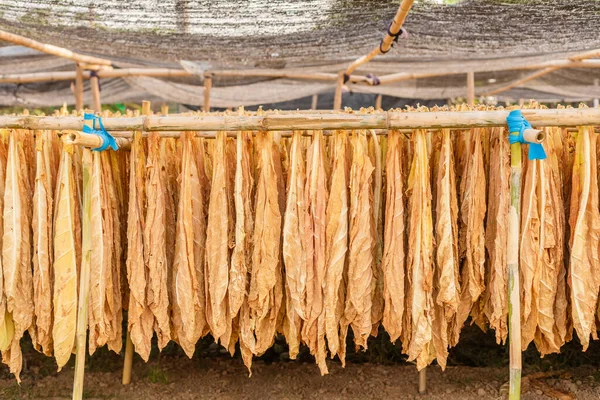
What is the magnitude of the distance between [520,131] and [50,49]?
459 cm

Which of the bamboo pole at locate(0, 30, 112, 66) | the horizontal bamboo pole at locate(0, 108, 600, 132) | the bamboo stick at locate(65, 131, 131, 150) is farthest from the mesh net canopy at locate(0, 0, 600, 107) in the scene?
the bamboo stick at locate(65, 131, 131, 150)

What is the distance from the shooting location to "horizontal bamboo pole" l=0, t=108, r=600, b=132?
2.51 m

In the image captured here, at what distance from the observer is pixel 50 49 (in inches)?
211

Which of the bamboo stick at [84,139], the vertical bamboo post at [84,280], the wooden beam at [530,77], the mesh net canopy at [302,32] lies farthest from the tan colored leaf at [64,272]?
the wooden beam at [530,77]

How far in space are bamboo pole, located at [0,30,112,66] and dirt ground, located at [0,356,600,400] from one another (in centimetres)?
272

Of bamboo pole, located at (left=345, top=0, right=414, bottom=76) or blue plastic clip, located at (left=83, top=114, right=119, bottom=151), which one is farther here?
bamboo pole, located at (left=345, top=0, right=414, bottom=76)

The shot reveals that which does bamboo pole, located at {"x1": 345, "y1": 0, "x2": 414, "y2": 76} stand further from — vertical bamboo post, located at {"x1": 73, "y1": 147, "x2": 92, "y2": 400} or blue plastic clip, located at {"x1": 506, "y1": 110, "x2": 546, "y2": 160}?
vertical bamboo post, located at {"x1": 73, "y1": 147, "x2": 92, "y2": 400}

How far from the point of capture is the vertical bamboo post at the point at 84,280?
2.76 metres

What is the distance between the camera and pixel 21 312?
9.72ft

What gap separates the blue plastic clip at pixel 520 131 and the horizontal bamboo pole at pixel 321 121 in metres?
0.05

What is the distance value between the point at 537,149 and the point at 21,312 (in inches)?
105

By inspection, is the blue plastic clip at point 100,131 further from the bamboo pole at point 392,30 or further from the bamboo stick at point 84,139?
the bamboo pole at point 392,30

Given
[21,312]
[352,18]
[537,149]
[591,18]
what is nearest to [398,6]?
[352,18]

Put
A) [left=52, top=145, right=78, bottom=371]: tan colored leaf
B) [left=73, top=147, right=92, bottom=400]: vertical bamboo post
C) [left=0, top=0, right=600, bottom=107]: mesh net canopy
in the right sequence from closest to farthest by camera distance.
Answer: [left=73, top=147, right=92, bottom=400]: vertical bamboo post, [left=52, top=145, right=78, bottom=371]: tan colored leaf, [left=0, top=0, right=600, bottom=107]: mesh net canopy
